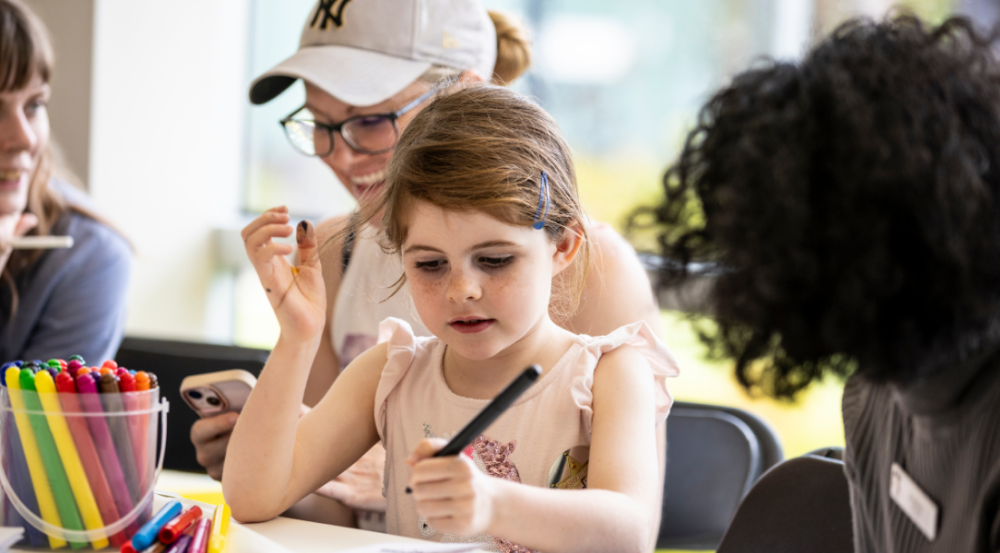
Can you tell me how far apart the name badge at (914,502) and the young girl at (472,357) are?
0.80 ft

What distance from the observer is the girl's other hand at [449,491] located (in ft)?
2.18

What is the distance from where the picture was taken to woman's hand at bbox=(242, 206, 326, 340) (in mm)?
959

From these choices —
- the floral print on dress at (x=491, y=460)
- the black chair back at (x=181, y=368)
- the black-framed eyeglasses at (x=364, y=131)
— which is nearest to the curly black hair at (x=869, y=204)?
the floral print on dress at (x=491, y=460)

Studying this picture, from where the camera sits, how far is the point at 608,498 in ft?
2.65

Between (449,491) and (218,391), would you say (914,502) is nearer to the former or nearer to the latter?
(449,491)

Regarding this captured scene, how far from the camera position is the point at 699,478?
152 cm

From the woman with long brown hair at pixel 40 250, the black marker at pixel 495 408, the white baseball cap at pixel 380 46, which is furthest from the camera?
the woman with long brown hair at pixel 40 250

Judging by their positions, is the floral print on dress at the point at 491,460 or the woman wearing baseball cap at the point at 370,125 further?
the woman wearing baseball cap at the point at 370,125

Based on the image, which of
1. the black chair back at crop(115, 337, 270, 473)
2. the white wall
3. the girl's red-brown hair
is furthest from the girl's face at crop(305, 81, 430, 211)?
the white wall

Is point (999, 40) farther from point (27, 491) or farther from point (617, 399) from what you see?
point (27, 491)

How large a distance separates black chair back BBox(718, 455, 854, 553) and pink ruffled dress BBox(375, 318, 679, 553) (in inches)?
5.9

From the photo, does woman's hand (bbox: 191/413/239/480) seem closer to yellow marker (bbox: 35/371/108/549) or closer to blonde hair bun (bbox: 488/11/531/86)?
yellow marker (bbox: 35/371/108/549)

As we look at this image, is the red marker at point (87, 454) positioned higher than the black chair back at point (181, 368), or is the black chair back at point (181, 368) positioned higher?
the red marker at point (87, 454)

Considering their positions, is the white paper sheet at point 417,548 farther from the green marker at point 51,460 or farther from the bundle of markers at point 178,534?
the green marker at point 51,460
